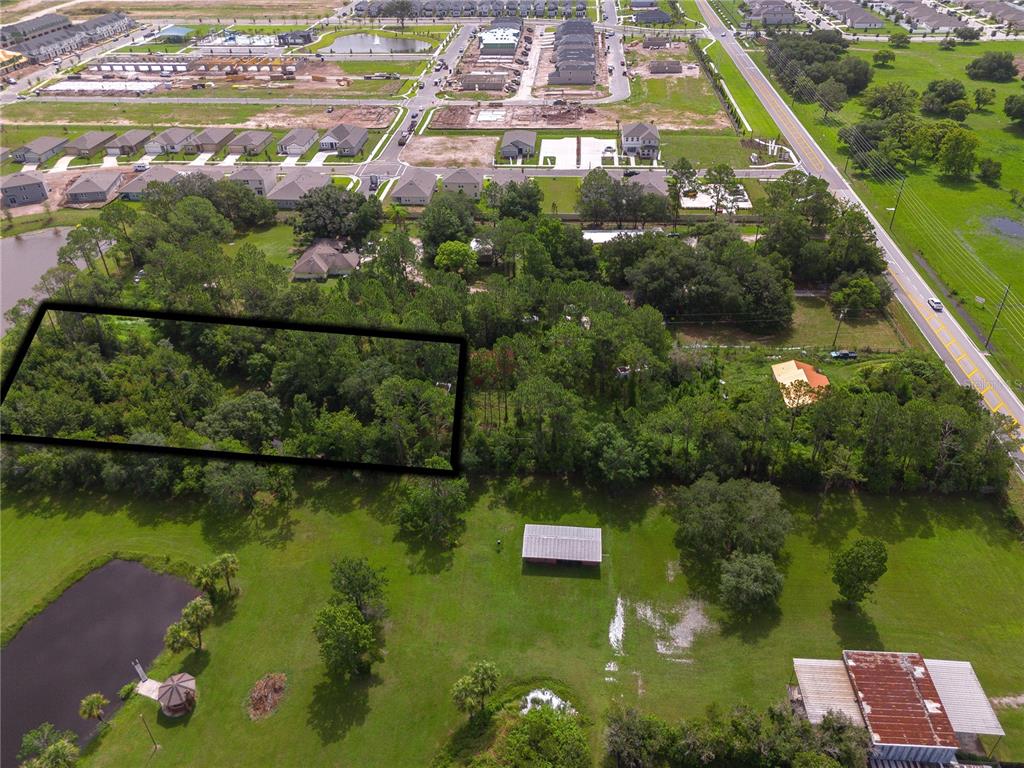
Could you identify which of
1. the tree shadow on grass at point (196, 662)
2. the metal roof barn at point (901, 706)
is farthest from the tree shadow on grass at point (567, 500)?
the tree shadow on grass at point (196, 662)

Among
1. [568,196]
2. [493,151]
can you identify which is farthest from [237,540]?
[493,151]

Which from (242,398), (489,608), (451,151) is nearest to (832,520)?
(489,608)

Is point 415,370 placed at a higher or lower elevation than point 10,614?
higher

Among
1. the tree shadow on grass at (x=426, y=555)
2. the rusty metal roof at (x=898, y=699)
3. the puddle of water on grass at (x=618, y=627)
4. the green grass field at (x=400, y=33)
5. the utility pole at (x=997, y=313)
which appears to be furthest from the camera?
the green grass field at (x=400, y=33)

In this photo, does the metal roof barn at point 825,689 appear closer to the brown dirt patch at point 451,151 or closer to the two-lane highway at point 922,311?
the two-lane highway at point 922,311

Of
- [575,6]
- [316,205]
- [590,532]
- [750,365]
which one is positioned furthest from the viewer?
[575,6]

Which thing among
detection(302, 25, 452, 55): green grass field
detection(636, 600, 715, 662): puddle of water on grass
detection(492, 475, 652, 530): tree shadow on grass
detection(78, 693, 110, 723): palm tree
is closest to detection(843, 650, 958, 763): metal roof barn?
detection(636, 600, 715, 662): puddle of water on grass

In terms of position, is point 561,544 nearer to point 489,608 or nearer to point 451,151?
point 489,608

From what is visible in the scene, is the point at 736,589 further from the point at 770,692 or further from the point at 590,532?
the point at 590,532
